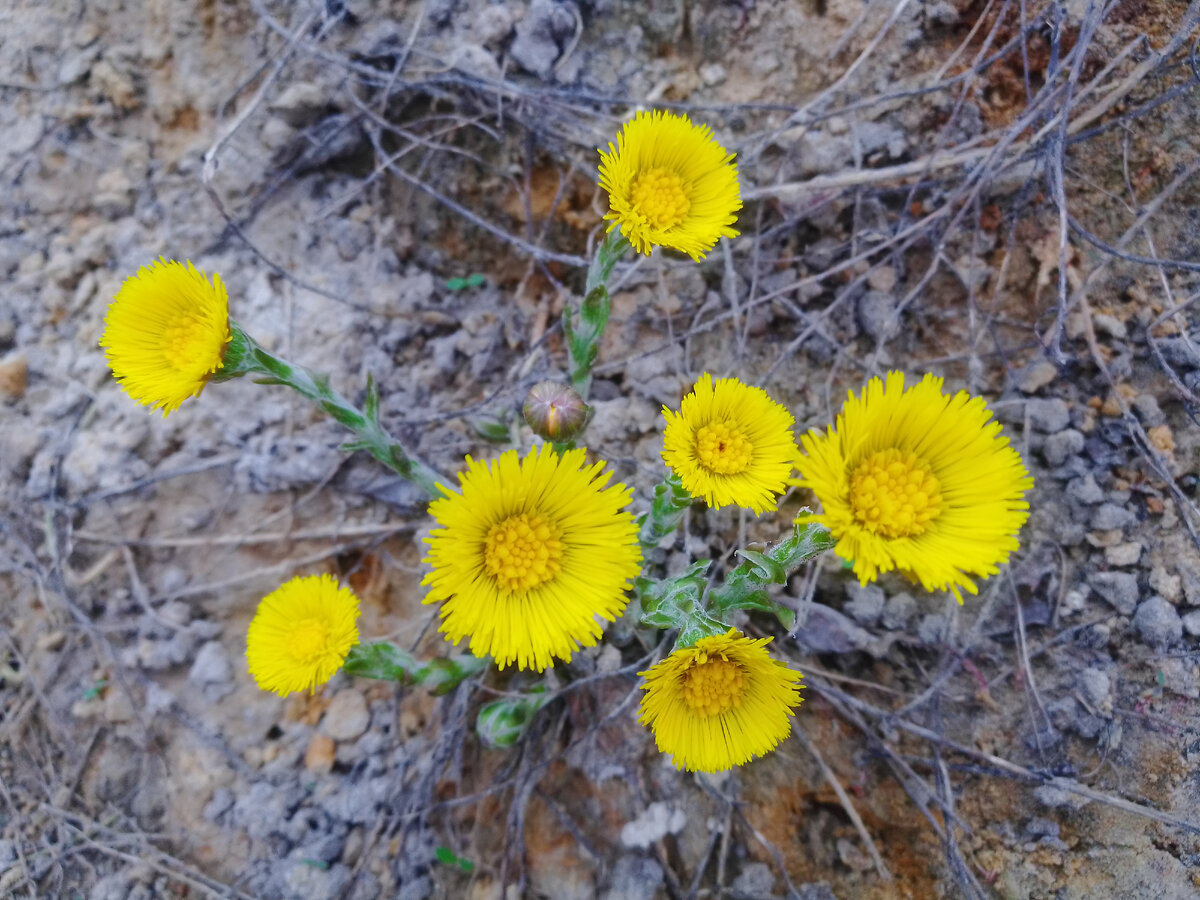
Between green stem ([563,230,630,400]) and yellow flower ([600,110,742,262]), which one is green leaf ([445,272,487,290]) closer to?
green stem ([563,230,630,400])

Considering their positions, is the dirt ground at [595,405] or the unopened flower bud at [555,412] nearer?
the unopened flower bud at [555,412]

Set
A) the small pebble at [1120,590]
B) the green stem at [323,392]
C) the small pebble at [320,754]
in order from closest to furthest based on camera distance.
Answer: the green stem at [323,392] → the small pebble at [1120,590] → the small pebble at [320,754]

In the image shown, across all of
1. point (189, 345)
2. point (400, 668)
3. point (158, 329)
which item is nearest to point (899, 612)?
point (400, 668)

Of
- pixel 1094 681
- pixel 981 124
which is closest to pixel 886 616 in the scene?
pixel 1094 681

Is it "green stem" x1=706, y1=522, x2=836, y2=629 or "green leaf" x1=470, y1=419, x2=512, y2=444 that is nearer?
"green stem" x1=706, y1=522, x2=836, y2=629

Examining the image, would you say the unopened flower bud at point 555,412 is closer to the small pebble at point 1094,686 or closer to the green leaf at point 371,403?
the green leaf at point 371,403

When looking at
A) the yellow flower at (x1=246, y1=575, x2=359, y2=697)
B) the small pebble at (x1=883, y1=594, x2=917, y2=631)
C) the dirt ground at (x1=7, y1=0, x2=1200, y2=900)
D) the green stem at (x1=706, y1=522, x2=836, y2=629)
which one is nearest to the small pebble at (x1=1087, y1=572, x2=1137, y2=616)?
the dirt ground at (x1=7, y1=0, x2=1200, y2=900)

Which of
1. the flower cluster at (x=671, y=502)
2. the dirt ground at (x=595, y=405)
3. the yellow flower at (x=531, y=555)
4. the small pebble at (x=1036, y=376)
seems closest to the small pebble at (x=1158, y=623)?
the dirt ground at (x=595, y=405)

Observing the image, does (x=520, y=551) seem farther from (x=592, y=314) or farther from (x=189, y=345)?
(x=189, y=345)
